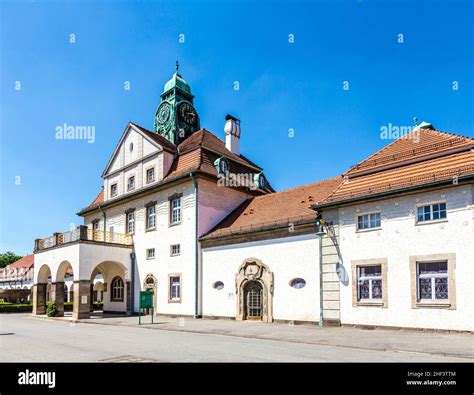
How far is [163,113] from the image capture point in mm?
35094

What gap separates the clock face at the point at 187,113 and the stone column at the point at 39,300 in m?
16.2

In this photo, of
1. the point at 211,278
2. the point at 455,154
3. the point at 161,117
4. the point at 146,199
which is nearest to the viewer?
the point at 455,154

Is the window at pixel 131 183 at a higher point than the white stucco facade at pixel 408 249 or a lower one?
higher

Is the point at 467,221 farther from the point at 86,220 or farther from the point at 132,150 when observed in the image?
the point at 86,220

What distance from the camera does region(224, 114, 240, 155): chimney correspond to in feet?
108

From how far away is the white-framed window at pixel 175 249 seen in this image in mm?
26945

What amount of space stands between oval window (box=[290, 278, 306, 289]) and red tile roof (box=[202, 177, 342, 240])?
8.86 ft

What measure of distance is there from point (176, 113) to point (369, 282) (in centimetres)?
2139

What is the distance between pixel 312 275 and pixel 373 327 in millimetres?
3671

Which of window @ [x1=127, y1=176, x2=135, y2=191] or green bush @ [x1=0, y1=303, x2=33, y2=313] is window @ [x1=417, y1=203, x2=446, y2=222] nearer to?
window @ [x1=127, y1=176, x2=135, y2=191]

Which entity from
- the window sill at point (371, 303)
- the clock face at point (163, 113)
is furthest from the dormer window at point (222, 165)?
the window sill at point (371, 303)

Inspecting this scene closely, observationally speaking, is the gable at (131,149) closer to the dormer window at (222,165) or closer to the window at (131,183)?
the window at (131,183)
